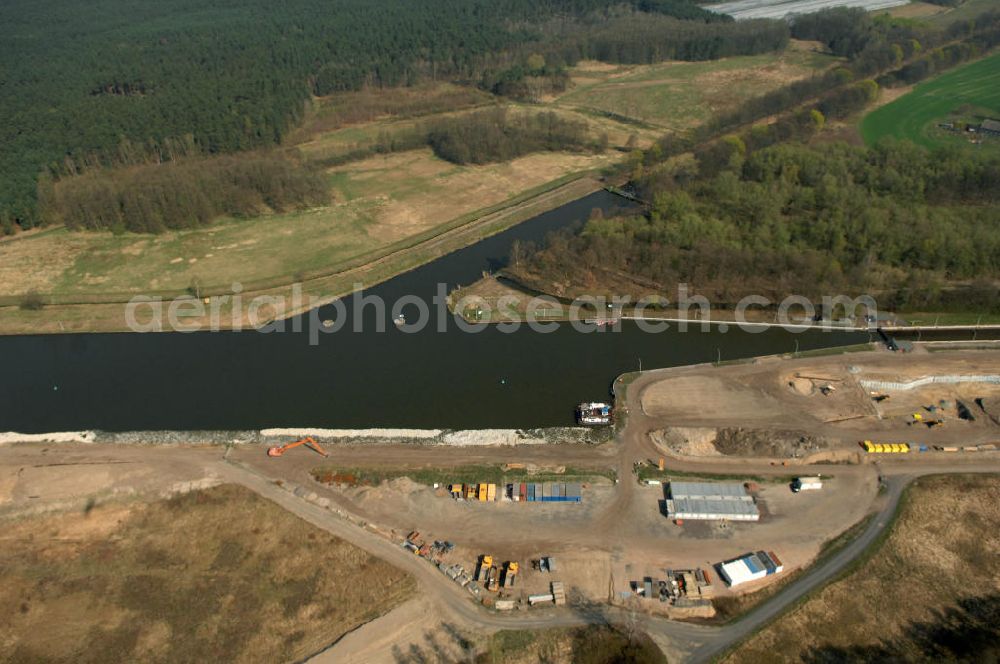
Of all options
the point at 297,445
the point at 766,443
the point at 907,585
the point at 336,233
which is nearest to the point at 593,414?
the point at 766,443

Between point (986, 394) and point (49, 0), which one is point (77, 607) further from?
point (49, 0)

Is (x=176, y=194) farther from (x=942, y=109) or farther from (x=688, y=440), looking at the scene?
(x=942, y=109)

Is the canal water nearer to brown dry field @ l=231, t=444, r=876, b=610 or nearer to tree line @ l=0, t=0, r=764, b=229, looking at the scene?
brown dry field @ l=231, t=444, r=876, b=610

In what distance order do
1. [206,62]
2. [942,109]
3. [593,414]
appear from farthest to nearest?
[206,62] → [942,109] → [593,414]

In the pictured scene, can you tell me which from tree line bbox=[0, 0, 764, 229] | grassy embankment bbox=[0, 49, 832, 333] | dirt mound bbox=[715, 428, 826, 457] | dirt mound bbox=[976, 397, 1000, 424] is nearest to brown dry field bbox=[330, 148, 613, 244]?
grassy embankment bbox=[0, 49, 832, 333]

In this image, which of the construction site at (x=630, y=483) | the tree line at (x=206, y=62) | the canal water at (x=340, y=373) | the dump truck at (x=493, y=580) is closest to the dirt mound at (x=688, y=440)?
the construction site at (x=630, y=483)

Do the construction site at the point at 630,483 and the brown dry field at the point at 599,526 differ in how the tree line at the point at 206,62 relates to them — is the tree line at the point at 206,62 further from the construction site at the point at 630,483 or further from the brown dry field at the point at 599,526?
the brown dry field at the point at 599,526

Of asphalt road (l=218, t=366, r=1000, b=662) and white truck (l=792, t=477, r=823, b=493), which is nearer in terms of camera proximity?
asphalt road (l=218, t=366, r=1000, b=662)
